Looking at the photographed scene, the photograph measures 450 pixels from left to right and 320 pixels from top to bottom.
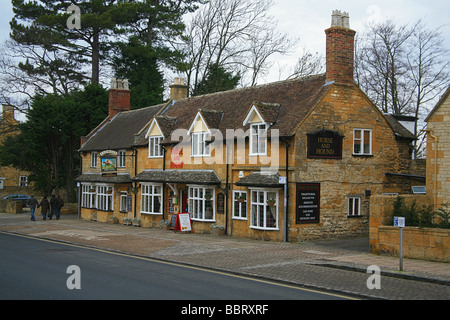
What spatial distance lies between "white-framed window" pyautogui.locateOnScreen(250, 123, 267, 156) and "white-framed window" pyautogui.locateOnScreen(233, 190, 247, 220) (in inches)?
82.0

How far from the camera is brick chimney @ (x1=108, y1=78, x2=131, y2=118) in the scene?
39.6m

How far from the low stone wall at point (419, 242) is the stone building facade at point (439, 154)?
293 centimetres

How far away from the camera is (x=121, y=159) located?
33.8 m

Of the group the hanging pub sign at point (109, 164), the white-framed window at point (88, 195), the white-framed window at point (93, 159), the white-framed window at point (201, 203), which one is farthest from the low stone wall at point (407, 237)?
the white-framed window at point (93, 159)

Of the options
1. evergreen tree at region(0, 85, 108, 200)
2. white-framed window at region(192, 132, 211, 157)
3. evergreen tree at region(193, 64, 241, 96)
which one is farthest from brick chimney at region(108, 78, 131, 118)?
white-framed window at region(192, 132, 211, 157)

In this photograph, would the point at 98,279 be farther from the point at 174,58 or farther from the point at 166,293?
the point at 174,58

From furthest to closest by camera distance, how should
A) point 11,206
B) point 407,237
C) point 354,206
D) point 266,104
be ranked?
point 11,206 < point 354,206 < point 266,104 < point 407,237

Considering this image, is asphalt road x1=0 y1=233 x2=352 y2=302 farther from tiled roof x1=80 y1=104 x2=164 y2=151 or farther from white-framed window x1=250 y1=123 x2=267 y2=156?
tiled roof x1=80 y1=104 x2=164 y2=151

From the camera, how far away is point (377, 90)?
39.8 meters

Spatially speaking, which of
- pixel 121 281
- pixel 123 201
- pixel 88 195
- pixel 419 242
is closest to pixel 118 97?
pixel 88 195

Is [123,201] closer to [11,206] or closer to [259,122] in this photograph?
[259,122]

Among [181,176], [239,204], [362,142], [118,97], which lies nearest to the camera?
[239,204]

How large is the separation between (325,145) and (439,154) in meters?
5.07

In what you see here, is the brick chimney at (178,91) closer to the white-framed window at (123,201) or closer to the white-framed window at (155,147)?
the white-framed window at (155,147)
